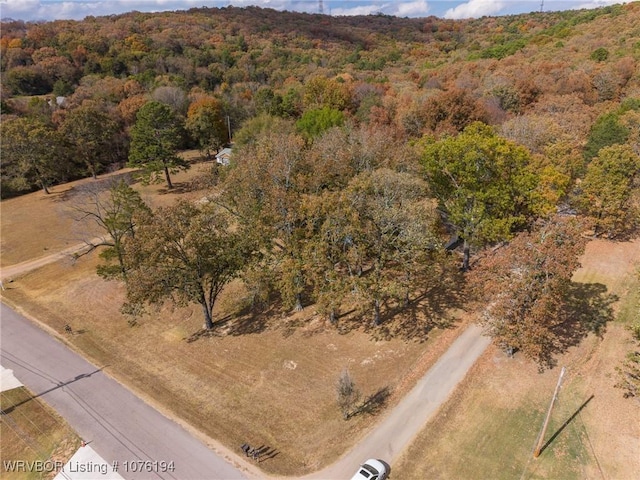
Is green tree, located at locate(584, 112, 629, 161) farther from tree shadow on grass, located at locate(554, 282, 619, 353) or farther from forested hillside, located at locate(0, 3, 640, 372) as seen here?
tree shadow on grass, located at locate(554, 282, 619, 353)

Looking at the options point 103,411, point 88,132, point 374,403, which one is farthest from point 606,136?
point 88,132

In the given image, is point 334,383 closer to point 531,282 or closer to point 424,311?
point 424,311

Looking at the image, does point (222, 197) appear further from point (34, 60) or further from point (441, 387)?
point (34, 60)

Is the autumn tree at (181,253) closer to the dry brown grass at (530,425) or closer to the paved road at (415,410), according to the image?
the paved road at (415,410)

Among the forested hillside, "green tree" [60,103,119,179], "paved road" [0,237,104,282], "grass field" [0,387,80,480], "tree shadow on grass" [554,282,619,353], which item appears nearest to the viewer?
"grass field" [0,387,80,480]

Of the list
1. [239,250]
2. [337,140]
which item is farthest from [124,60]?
[239,250]

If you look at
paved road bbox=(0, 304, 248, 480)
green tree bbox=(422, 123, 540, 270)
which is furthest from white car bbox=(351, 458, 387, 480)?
green tree bbox=(422, 123, 540, 270)
